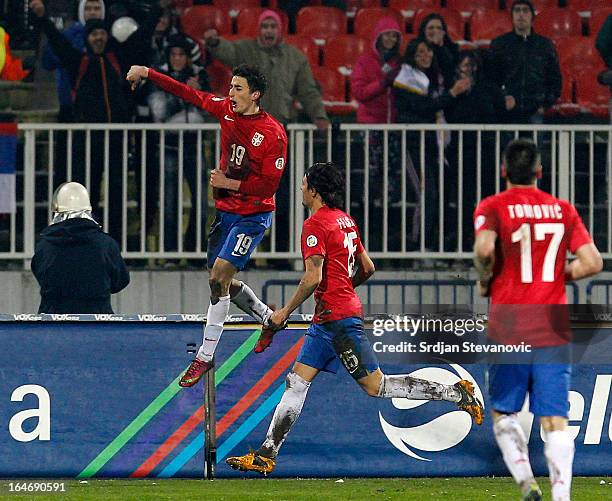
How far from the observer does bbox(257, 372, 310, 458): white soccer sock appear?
10.6 metres

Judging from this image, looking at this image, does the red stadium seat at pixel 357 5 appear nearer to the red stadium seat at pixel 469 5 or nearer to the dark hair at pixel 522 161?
the red stadium seat at pixel 469 5

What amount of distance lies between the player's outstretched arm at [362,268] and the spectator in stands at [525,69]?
520 cm

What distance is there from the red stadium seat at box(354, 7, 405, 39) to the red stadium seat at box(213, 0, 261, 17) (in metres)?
1.13

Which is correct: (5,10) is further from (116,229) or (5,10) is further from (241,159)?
(241,159)

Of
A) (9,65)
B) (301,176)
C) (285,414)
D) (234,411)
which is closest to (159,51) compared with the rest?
(9,65)

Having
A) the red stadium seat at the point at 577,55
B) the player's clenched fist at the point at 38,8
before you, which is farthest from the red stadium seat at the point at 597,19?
the player's clenched fist at the point at 38,8

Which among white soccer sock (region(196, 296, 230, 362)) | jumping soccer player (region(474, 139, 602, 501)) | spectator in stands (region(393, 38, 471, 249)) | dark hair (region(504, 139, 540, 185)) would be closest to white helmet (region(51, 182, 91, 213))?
white soccer sock (region(196, 296, 230, 362))

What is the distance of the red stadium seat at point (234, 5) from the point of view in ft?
57.3

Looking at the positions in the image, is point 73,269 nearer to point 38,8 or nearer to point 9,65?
point 38,8

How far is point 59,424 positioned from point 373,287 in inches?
184

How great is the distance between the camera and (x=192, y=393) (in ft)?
36.4

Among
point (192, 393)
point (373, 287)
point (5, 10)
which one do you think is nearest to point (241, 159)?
point (192, 393)

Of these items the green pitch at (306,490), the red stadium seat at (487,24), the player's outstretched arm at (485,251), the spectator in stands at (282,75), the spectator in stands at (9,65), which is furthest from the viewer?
the red stadium seat at (487,24)

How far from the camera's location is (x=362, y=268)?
10992 mm
